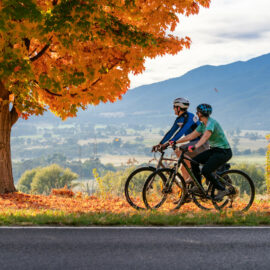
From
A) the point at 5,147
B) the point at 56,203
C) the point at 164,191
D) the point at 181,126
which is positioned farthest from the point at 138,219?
the point at 5,147

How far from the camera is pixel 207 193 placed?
24.6 ft

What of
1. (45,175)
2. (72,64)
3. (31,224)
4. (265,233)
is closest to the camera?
(265,233)

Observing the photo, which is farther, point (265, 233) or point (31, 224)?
point (31, 224)

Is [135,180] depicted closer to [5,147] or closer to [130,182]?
[130,182]

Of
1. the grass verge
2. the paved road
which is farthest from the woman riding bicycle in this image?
the paved road

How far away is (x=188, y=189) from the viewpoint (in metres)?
7.48

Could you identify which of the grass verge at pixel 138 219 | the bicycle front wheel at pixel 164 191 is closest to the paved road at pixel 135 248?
the grass verge at pixel 138 219

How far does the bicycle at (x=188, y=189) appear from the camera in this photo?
740 centimetres

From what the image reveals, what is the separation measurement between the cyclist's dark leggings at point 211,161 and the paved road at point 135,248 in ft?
4.88

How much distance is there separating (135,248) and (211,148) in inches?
120

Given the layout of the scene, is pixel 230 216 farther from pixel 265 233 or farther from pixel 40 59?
pixel 40 59

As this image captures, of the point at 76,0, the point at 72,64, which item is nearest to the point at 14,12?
the point at 76,0

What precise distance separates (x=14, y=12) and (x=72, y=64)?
2344mm

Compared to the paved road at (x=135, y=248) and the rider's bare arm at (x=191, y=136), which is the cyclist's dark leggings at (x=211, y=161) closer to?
the rider's bare arm at (x=191, y=136)
